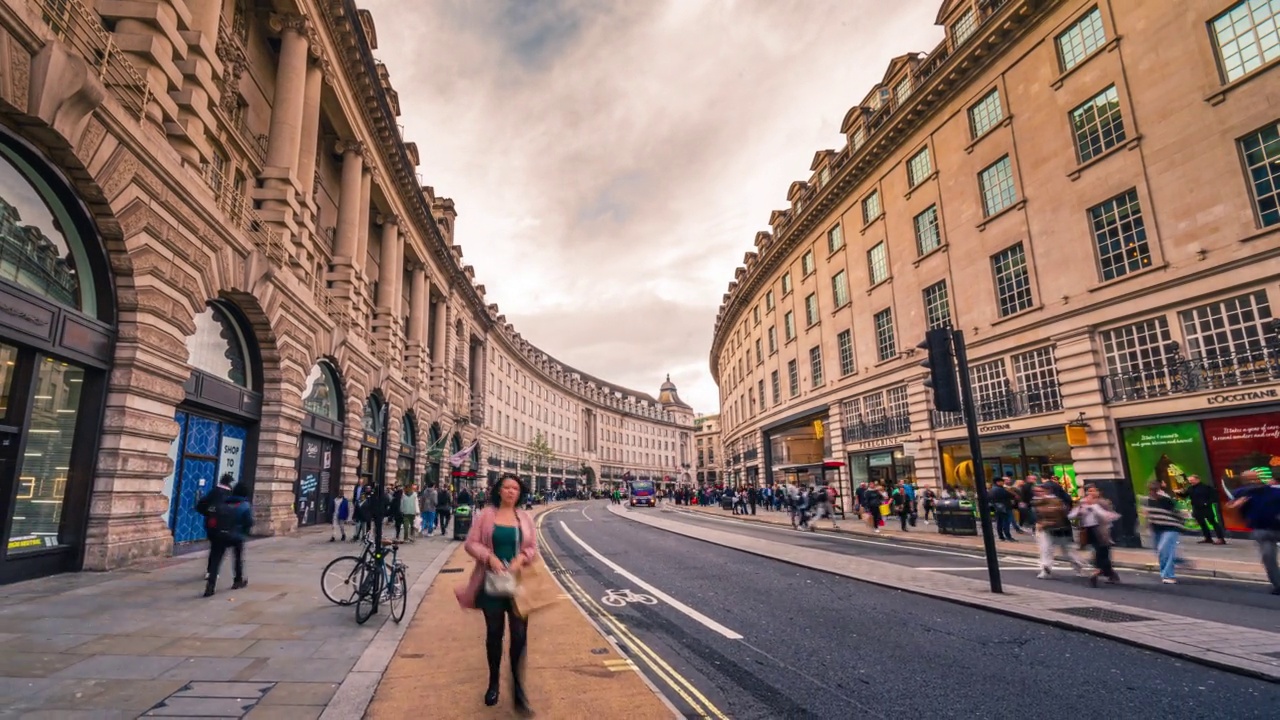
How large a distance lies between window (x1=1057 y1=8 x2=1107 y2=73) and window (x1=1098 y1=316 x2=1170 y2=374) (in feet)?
29.1

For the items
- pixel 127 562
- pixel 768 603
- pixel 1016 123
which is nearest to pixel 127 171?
pixel 127 562

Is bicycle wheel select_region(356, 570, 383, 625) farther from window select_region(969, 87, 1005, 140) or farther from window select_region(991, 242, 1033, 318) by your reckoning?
window select_region(969, 87, 1005, 140)

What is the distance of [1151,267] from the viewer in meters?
16.5

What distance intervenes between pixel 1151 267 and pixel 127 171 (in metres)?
23.9

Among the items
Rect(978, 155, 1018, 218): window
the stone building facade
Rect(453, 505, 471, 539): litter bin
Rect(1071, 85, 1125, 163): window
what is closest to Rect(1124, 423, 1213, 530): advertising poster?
Rect(1071, 85, 1125, 163): window

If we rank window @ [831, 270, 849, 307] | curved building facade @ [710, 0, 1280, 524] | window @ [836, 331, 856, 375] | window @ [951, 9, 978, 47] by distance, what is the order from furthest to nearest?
1. window @ [831, 270, 849, 307]
2. window @ [836, 331, 856, 375]
3. window @ [951, 9, 978, 47]
4. curved building facade @ [710, 0, 1280, 524]

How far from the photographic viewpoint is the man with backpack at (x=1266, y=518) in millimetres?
8664

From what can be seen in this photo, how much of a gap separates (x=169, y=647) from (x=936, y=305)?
26.1m

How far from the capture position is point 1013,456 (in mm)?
20969

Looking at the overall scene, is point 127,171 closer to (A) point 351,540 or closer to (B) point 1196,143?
(A) point 351,540

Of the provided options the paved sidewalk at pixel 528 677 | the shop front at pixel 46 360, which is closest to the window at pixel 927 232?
the paved sidewalk at pixel 528 677

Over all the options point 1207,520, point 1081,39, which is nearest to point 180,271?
point 1207,520

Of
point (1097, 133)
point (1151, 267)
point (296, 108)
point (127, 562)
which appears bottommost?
point (127, 562)

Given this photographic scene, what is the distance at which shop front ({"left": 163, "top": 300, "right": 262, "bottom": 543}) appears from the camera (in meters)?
12.9
